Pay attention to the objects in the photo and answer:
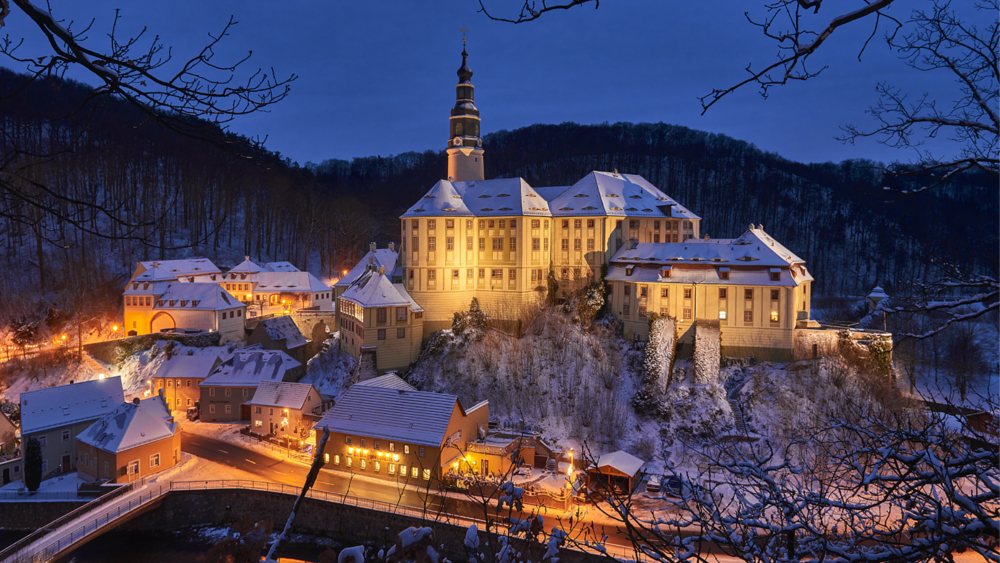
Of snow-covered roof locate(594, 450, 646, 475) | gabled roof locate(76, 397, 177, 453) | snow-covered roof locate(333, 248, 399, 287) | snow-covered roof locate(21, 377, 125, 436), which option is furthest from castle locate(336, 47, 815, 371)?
snow-covered roof locate(21, 377, 125, 436)

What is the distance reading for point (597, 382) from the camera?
37.1 metres

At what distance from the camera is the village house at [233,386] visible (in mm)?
41125

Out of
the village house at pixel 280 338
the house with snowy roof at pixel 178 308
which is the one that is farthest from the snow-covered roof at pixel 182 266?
the village house at pixel 280 338

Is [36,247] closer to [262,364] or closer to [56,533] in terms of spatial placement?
[262,364]

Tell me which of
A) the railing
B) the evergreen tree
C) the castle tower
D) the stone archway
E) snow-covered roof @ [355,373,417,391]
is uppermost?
the castle tower

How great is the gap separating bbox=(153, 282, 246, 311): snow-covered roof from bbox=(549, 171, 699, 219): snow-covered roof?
31.6m

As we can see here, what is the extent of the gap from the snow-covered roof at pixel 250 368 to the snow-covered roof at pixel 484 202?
16.1 metres

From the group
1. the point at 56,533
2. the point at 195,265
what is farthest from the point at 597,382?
the point at 195,265

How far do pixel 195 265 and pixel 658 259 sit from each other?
1970 inches

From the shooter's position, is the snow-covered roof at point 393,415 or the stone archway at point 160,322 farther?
the stone archway at point 160,322

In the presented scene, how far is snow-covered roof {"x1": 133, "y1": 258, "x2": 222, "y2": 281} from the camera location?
53.3 metres

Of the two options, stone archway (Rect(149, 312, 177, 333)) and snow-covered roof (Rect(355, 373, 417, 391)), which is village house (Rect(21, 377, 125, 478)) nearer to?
stone archway (Rect(149, 312, 177, 333))

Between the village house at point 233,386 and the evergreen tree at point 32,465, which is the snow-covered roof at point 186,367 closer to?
the village house at point 233,386

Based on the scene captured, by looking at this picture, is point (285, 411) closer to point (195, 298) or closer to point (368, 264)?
point (195, 298)
